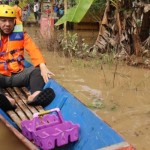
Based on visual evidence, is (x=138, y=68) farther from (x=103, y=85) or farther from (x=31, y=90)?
(x=31, y=90)

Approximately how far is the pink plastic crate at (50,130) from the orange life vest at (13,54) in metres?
1.00

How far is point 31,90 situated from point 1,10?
92cm

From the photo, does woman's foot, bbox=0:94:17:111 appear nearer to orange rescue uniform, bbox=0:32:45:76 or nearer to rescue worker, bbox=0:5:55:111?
rescue worker, bbox=0:5:55:111

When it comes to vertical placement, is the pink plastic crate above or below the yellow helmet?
below

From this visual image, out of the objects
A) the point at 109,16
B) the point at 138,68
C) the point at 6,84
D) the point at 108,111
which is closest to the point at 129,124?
the point at 108,111

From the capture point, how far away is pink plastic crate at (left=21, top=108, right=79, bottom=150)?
314 centimetres

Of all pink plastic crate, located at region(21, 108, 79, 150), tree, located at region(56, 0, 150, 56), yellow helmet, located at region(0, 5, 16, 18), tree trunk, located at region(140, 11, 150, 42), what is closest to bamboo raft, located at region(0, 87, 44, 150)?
pink plastic crate, located at region(21, 108, 79, 150)

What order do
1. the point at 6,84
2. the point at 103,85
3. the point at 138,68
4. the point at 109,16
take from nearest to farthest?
the point at 6,84
the point at 103,85
the point at 138,68
the point at 109,16

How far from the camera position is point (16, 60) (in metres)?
4.30

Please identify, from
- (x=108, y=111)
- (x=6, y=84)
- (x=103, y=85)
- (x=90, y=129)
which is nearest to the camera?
(x=90, y=129)

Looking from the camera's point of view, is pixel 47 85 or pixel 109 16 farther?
pixel 109 16

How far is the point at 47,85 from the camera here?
411 cm

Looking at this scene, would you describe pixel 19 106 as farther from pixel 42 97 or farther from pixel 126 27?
pixel 126 27

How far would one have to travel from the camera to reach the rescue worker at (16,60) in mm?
4125
